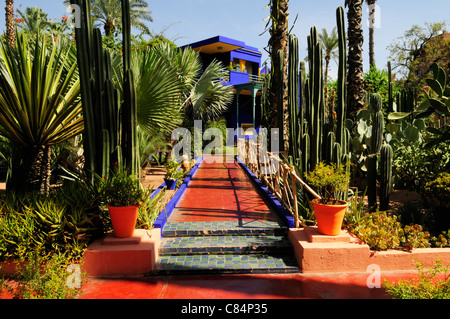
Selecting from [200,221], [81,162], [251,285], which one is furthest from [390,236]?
[81,162]

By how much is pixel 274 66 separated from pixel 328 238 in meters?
5.03

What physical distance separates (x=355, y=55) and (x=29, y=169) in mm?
9273

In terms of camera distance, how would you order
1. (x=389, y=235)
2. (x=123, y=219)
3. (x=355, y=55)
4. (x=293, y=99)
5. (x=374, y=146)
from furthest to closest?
(x=355, y=55) < (x=293, y=99) < (x=374, y=146) < (x=389, y=235) < (x=123, y=219)

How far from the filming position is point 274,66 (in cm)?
794

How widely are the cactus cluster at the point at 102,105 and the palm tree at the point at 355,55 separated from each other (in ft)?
24.3

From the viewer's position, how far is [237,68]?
2589cm

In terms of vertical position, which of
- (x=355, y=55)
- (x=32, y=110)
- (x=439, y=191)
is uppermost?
(x=355, y=55)

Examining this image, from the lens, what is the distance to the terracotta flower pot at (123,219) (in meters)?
4.21

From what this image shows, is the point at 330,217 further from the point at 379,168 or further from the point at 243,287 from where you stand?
the point at 379,168

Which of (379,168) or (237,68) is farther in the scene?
(237,68)
